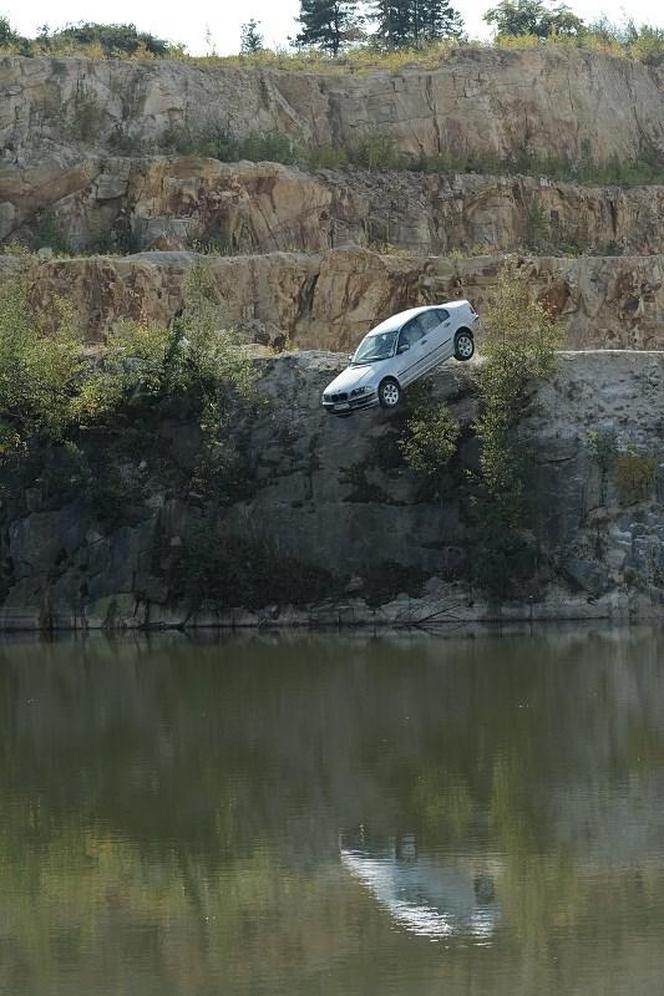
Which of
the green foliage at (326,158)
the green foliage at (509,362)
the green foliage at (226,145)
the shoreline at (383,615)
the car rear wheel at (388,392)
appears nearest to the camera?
the shoreline at (383,615)

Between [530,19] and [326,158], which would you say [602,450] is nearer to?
[326,158]

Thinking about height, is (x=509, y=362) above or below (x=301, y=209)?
below

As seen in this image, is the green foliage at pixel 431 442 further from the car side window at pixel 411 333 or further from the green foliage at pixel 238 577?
the green foliage at pixel 238 577

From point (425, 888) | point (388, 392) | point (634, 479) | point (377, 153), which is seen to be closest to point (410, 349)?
point (388, 392)

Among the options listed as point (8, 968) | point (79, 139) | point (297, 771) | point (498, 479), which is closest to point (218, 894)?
point (8, 968)

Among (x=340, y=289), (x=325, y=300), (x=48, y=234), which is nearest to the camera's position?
(x=325, y=300)

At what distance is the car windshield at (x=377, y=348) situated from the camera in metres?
42.9

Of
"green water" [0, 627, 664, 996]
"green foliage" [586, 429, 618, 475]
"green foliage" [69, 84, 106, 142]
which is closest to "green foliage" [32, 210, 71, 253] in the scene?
"green foliage" [69, 84, 106, 142]

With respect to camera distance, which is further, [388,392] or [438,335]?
[438,335]

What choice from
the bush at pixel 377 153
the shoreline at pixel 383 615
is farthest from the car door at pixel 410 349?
the bush at pixel 377 153

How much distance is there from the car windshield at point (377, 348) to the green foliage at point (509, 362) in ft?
8.51

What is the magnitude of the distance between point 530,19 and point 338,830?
71.4 m

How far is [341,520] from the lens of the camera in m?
42.8

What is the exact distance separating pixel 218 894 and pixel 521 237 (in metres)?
50.9
